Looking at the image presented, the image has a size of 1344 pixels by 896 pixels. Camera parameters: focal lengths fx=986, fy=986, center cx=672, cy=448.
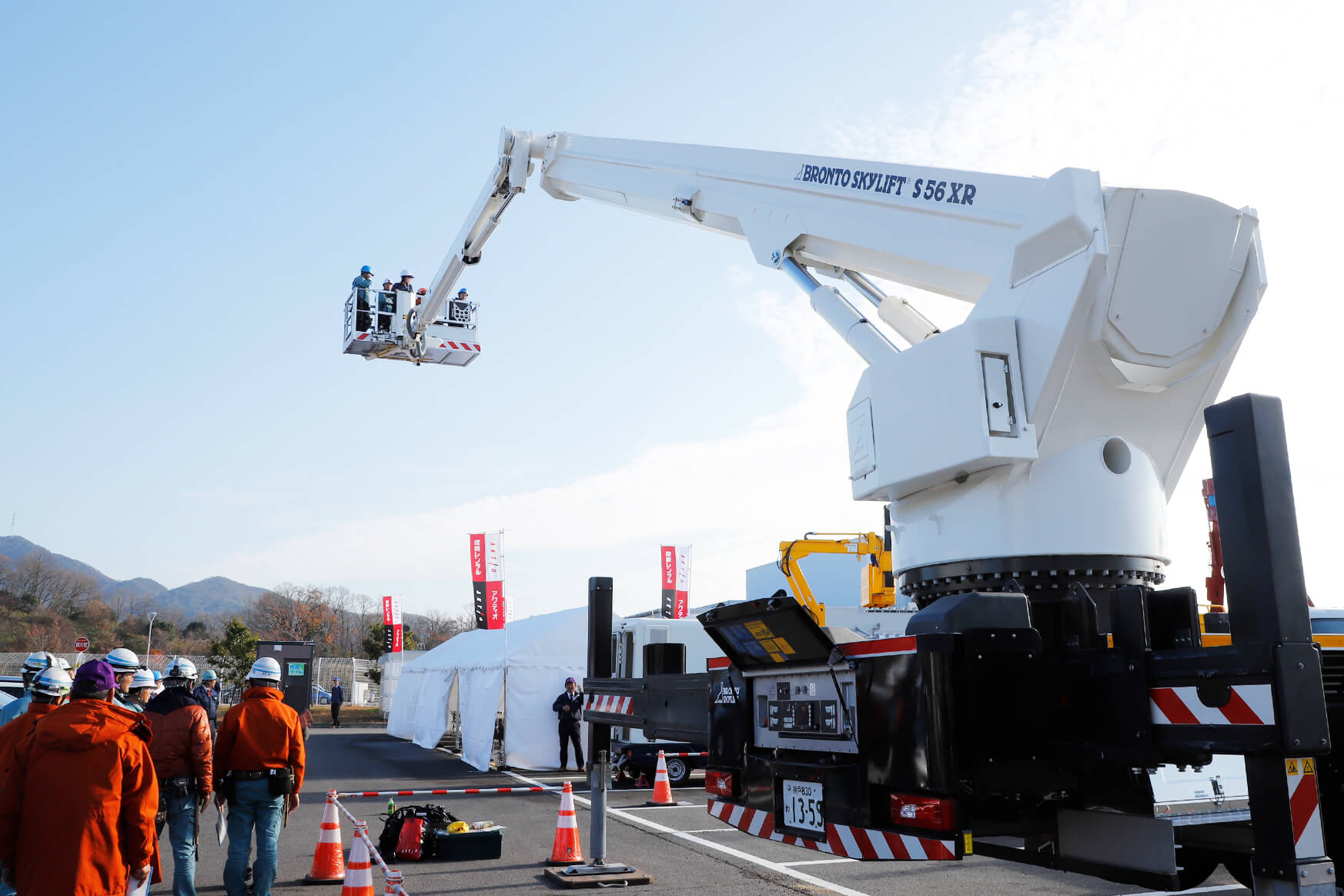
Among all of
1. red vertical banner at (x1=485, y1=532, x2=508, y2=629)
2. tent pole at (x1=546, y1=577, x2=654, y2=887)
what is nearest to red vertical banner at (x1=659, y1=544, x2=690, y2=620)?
red vertical banner at (x1=485, y1=532, x2=508, y2=629)

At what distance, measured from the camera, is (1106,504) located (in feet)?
15.1

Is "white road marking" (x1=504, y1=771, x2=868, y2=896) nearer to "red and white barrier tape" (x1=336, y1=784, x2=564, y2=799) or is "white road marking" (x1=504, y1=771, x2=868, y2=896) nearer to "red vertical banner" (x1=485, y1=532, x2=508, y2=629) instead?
"red and white barrier tape" (x1=336, y1=784, x2=564, y2=799)

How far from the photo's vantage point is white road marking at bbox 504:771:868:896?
836cm

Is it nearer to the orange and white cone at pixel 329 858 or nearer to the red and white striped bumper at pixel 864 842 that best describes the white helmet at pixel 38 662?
the orange and white cone at pixel 329 858

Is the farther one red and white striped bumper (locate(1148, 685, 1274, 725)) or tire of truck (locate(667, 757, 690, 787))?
tire of truck (locate(667, 757, 690, 787))

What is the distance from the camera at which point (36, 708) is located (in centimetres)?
535

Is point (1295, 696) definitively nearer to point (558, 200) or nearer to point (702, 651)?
point (558, 200)

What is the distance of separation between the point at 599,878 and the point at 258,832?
2943 millimetres

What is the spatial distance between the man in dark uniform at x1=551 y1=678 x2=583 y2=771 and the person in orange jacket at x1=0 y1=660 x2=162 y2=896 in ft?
47.6

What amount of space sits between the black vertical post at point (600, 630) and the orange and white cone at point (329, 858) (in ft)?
9.76

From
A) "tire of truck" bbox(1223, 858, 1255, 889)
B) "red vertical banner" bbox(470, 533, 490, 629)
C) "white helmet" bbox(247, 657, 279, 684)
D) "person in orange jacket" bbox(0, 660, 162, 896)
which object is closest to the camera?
"person in orange jacket" bbox(0, 660, 162, 896)

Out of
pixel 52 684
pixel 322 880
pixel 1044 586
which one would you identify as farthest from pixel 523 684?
pixel 1044 586

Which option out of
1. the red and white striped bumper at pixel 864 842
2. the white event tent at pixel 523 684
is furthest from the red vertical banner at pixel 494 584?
the red and white striped bumper at pixel 864 842

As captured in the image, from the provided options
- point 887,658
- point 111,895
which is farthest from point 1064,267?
point 111,895
